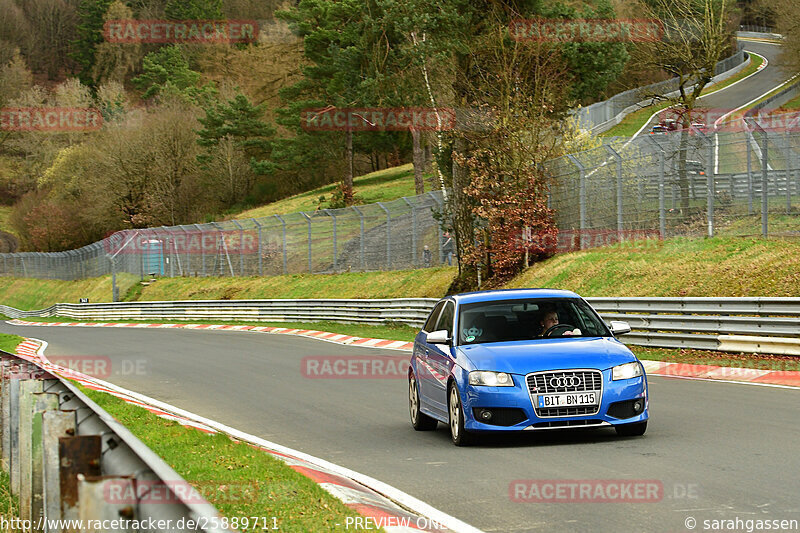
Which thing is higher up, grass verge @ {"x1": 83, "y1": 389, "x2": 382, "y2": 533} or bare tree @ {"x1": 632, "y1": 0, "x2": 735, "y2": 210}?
bare tree @ {"x1": 632, "y1": 0, "x2": 735, "y2": 210}

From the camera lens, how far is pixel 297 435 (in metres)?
11.7

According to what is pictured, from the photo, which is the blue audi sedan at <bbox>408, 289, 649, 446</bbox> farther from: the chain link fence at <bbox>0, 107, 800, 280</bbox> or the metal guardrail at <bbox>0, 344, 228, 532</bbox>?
the chain link fence at <bbox>0, 107, 800, 280</bbox>

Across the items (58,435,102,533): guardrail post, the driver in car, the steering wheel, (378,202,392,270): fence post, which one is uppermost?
(58,435,102,533): guardrail post

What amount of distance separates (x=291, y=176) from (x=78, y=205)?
57.1 feet

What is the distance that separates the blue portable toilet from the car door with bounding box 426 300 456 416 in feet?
171

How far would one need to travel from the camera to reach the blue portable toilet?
62.2 m

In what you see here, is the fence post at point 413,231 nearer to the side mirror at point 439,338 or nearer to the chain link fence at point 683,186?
Answer: the chain link fence at point 683,186

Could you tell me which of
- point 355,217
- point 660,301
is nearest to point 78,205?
point 355,217

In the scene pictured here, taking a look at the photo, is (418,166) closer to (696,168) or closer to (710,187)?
(696,168)

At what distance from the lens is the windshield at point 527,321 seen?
1098cm

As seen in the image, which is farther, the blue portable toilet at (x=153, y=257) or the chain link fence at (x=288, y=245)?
the blue portable toilet at (x=153, y=257)

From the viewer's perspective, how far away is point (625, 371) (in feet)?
32.8

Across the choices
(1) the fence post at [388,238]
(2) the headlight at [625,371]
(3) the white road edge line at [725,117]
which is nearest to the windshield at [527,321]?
(2) the headlight at [625,371]

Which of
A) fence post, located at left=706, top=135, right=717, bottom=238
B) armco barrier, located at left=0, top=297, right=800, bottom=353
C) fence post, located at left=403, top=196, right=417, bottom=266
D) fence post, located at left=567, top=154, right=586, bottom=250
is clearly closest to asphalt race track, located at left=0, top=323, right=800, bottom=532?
armco barrier, located at left=0, top=297, right=800, bottom=353
